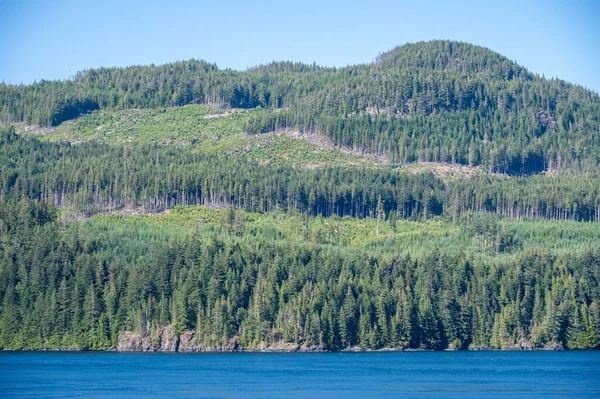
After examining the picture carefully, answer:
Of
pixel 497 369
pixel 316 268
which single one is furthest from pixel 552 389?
pixel 316 268

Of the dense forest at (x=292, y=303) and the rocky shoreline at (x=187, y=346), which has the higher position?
the dense forest at (x=292, y=303)

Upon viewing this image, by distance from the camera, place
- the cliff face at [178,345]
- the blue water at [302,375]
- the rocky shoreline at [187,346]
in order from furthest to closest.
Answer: the cliff face at [178,345]
the rocky shoreline at [187,346]
the blue water at [302,375]

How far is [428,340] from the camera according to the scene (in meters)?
184

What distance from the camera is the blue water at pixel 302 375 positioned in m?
122

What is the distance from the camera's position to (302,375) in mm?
143250

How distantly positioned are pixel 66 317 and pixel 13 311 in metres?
9.15

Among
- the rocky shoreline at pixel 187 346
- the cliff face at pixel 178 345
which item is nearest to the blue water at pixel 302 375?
the rocky shoreline at pixel 187 346

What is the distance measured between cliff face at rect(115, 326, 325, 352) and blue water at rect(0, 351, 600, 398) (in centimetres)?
169

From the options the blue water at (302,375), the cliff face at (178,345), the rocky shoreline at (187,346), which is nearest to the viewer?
the blue water at (302,375)

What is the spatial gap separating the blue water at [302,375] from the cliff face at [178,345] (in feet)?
5.55

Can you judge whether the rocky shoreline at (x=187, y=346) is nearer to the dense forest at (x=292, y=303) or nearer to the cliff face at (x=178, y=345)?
the cliff face at (x=178, y=345)

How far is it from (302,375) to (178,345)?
146ft

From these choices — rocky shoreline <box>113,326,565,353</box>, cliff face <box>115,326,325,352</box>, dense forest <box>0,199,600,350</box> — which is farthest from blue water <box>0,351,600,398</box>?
dense forest <box>0,199,600,350</box>

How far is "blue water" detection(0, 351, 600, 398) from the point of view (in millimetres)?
121562
